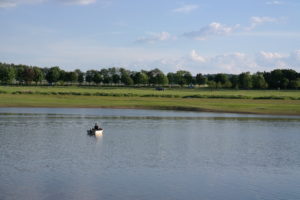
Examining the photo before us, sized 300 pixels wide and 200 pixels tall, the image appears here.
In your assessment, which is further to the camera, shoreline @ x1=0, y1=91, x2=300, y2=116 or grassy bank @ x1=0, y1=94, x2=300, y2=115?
grassy bank @ x1=0, y1=94, x2=300, y2=115

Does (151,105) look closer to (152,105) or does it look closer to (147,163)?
(152,105)

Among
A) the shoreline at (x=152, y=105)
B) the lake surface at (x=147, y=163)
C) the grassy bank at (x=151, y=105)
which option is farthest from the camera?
the grassy bank at (x=151, y=105)

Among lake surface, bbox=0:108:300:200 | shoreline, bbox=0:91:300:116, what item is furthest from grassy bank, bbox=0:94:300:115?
lake surface, bbox=0:108:300:200

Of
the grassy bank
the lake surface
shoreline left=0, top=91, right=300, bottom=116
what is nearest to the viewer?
the lake surface

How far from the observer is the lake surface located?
101 ft

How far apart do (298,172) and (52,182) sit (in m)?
19.1

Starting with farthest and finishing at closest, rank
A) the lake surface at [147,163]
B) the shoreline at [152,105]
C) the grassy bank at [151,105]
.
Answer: the grassy bank at [151,105], the shoreline at [152,105], the lake surface at [147,163]

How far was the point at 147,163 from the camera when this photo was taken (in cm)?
4009

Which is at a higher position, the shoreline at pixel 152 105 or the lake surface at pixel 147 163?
the shoreline at pixel 152 105

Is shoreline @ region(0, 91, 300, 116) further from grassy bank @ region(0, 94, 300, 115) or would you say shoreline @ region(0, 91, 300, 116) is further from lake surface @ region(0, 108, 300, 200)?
lake surface @ region(0, 108, 300, 200)

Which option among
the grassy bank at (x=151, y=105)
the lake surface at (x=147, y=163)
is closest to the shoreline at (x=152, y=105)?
the grassy bank at (x=151, y=105)

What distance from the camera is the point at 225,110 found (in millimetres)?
107438

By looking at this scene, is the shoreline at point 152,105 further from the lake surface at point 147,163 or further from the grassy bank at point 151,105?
the lake surface at point 147,163

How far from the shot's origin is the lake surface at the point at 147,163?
101 ft
